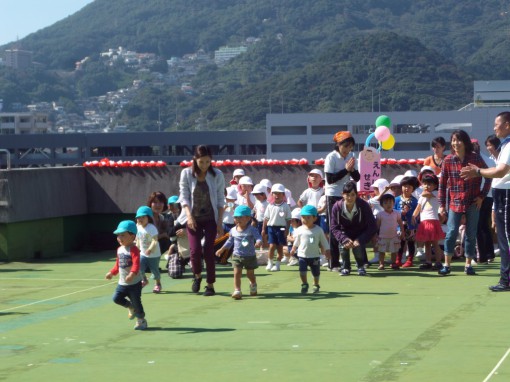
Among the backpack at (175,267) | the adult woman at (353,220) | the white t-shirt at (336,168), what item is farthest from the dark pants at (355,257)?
the backpack at (175,267)

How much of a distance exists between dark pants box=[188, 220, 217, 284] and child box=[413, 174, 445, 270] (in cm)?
338

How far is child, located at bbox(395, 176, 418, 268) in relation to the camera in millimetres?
16094

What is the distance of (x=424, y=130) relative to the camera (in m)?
149

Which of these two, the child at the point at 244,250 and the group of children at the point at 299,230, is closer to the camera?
the child at the point at 244,250

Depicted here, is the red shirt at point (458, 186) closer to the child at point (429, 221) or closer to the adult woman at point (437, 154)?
the child at point (429, 221)

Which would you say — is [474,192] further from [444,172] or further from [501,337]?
[501,337]

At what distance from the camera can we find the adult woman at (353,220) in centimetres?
1493

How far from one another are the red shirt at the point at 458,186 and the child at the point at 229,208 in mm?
4312

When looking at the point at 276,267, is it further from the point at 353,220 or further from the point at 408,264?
the point at 408,264

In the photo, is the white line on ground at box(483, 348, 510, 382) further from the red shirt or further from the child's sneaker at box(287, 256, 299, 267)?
the child's sneaker at box(287, 256, 299, 267)

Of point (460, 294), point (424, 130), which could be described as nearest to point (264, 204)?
point (460, 294)

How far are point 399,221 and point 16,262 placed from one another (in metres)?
6.56

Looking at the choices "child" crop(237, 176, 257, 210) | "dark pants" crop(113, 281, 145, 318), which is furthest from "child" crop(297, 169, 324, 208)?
"dark pants" crop(113, 281, 145, 318)

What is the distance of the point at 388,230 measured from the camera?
1584 cm
